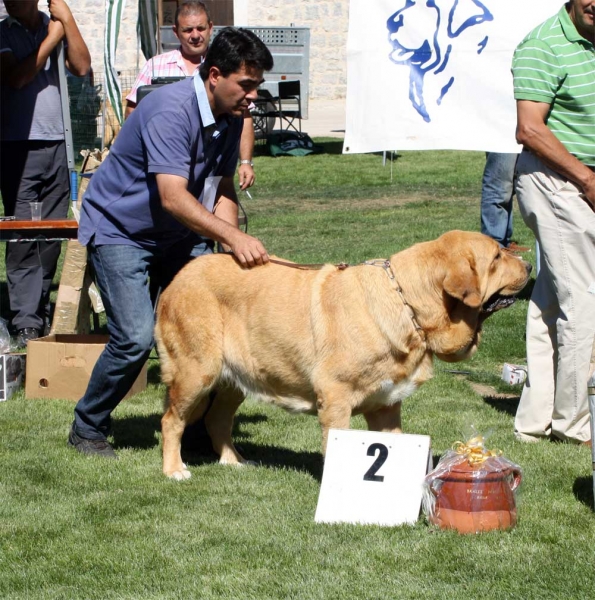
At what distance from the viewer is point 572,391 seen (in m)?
5.72

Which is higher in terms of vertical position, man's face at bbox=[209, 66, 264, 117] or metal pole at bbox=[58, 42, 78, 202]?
man's face at bbox=[209, 66, 264, 117]

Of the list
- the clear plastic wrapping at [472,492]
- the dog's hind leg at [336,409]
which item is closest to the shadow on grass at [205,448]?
the dog's hind leg at [336,409]

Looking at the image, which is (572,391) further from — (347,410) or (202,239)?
(202,239)

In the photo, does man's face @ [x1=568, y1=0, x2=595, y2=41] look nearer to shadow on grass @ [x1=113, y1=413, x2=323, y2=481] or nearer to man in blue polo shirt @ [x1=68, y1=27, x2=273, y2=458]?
man in blue polo shirt @ [x1=68, y1=27, x2=273, y2=458]

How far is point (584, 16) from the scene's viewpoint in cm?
519

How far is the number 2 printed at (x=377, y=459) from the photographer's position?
4.53m

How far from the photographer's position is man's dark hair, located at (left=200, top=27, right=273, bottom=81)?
486 centimetres

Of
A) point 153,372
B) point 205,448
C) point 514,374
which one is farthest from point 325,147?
point 205,448

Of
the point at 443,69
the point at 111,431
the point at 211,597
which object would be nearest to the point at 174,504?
the point at 211,597

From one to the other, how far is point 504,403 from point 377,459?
2.58 metres

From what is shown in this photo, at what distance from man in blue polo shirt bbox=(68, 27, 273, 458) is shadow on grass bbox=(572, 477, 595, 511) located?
2033 mm

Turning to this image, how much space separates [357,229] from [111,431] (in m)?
8.00

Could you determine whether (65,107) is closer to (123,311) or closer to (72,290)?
(72,290)

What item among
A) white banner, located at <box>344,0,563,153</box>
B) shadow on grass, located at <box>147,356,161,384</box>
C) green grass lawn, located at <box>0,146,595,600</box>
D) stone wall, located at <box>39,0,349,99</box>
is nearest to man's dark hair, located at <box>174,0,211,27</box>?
white banner, located at <box>344,0,563,153</box>
